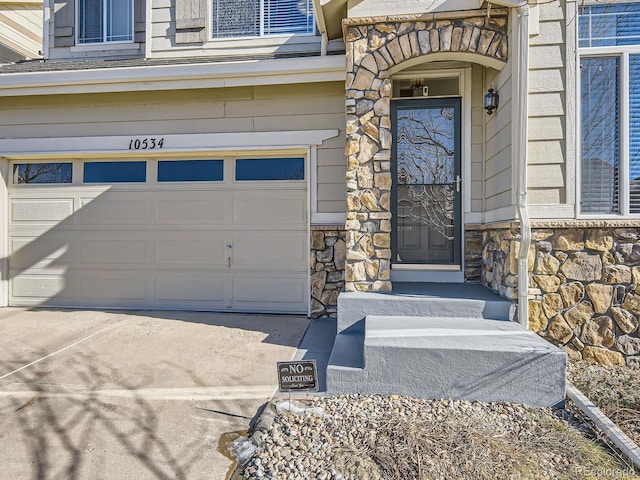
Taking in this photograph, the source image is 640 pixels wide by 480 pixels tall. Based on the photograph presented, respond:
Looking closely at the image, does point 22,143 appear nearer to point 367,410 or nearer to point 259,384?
point 259,384

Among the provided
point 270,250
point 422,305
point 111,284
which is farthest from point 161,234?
point 422,305

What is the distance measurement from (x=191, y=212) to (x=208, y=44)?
2484 mm

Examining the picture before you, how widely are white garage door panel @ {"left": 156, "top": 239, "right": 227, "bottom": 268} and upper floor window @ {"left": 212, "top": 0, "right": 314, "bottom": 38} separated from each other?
3.03 meters

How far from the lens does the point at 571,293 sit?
365cm

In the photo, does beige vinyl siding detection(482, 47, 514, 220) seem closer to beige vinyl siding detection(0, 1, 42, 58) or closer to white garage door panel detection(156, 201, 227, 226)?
white garage door panel detection(156, 201, 227, 226)

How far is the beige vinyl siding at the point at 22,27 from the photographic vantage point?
817 cm

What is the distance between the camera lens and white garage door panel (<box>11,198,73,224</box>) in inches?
233

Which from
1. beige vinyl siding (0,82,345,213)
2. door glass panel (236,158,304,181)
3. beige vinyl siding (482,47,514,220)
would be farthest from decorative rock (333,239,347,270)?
beige vinyl siding (482,47,514,220)

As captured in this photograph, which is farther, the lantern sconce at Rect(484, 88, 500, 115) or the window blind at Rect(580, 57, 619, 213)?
the lantern sconce at Rect(484, 88, 500, 115)

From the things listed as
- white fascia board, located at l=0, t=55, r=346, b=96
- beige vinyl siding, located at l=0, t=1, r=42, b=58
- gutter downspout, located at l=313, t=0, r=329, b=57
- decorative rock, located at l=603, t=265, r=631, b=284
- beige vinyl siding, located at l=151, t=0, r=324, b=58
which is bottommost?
decorative rock, located at l=603, t=265, r=631, b=284

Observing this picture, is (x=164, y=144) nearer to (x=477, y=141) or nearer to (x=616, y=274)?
(x=477, y=141)

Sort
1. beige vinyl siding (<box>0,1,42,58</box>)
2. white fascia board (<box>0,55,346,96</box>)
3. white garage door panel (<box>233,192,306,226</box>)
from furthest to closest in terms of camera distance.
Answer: beige vinyl siding (<box>0,1,42,58</box>)
white garage door panel (<box>233,192,306,226</box>)
white fascia board (<box>0,55,346,96</box>)

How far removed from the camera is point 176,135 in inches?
216

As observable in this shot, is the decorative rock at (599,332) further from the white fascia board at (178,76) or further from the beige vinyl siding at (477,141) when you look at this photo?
the white fascia board at (178,76)
